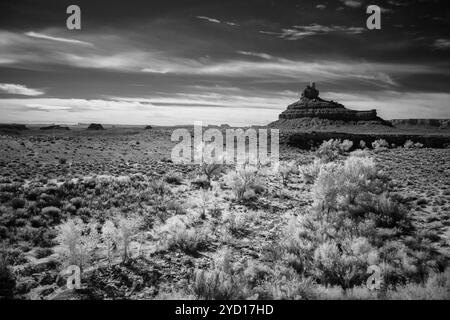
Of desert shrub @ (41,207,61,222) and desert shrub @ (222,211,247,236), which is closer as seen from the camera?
desert shrub @ (222,211,247,236)

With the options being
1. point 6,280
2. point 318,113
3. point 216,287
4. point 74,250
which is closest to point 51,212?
point 74,250

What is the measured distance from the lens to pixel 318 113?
119062 millimetres

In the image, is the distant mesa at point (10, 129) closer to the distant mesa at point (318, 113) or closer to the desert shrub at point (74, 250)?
the desert shrub at point (74, 250)

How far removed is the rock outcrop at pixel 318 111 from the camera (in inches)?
4555

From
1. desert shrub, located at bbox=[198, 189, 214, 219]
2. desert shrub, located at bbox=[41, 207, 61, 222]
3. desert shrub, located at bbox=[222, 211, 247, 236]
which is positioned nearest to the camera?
desert shrub, located at bbox=[222, 211, 247, 236]

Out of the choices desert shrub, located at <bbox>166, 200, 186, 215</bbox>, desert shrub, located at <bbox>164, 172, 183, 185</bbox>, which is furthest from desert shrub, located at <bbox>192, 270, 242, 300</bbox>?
desert shrub, located at <bbox>164, 172, 183, 185</bbox>

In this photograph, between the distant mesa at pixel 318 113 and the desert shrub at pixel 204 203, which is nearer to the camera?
the desert shrub at pixel 204 203

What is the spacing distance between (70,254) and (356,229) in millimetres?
8073

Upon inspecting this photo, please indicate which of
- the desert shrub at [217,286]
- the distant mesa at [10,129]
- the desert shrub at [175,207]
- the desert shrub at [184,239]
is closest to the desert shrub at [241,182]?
the desert shrub at [175,207]

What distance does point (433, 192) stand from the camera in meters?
13.0

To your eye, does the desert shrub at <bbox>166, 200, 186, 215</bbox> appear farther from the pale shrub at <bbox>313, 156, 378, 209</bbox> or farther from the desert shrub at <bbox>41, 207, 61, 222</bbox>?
the pale shrub at <bbox>313, 156, 378, 209</bbox>

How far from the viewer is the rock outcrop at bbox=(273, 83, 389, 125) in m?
116

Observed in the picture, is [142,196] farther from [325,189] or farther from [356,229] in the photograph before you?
[356,229]

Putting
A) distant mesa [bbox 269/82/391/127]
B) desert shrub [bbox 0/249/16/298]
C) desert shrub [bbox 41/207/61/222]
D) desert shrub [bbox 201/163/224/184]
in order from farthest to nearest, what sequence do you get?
distant mesa [bbox 269/82/391/127] < desert shrub [bbox 201/163/224/184] < desert shrub [bbox 41/207/61/222] < desert shrub [bbox 0/249/16/298]
